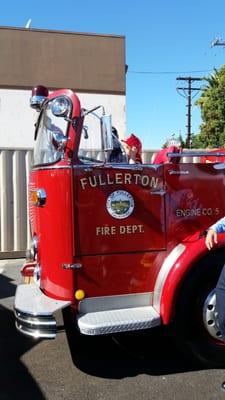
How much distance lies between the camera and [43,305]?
398 cm

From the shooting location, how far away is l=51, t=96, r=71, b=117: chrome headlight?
3957mm

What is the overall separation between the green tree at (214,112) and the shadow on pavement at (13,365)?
22.7 metres

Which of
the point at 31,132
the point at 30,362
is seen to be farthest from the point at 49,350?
the point at 31,132

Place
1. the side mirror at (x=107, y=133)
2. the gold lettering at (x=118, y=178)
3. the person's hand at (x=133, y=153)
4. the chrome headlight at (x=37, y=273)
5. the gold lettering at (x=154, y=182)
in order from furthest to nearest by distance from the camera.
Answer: the person's hand at (x=133, y=153) < the chrome headlight at (x=37, y=273) < the gold lettering at (x=154, y=182) < the gold lettering at (x=118, y=178) < the side mirror at (x=107, y=133)

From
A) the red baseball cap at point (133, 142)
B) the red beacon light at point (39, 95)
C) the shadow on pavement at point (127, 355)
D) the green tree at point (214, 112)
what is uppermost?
the green tree at point (214, 112)

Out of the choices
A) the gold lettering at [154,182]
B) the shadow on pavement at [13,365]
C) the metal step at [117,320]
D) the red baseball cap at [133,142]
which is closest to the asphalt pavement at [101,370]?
the shadow on pavement at [13,365]

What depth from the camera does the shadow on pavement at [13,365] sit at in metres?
3.77

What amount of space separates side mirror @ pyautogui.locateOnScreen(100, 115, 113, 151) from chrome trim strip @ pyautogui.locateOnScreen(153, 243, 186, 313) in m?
1.04

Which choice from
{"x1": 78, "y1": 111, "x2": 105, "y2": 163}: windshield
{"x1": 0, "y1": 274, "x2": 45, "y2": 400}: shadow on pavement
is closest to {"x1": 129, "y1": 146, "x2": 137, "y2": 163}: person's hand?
{"x1": 78, "y1": 111, "x2": 105, "y2": 163}: windshield

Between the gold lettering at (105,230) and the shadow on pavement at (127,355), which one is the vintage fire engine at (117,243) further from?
the shadow on pavement at (127,355)

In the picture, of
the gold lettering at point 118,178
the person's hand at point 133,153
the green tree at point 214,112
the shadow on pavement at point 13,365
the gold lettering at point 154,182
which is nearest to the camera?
the shadow on pavement at point 13,365

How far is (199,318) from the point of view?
4.12 metres

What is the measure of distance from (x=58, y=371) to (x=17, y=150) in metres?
5.45

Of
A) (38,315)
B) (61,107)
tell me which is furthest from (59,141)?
(38,315)
